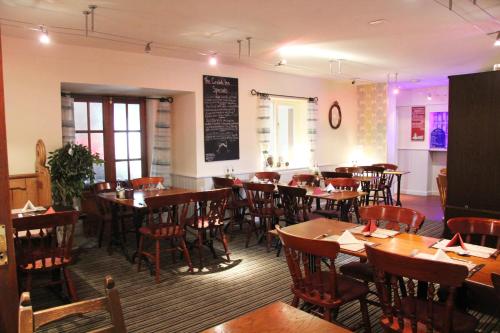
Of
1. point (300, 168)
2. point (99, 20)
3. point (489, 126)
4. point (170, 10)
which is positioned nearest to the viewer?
point (489, 126)

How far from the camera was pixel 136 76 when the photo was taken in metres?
5.73

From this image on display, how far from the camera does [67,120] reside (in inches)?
220

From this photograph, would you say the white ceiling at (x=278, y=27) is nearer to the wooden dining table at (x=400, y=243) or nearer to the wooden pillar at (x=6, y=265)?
the wooden dining table at (x=400, y=243)

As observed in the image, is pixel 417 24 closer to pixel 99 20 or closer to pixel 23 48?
pixel 99 20

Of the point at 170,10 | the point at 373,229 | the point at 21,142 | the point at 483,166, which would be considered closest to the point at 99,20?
the point at 170,10

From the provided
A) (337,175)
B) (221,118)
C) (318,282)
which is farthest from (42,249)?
(337,175)

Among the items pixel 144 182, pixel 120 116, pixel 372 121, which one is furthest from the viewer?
pixel 372 121

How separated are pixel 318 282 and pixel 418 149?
8.11 metres

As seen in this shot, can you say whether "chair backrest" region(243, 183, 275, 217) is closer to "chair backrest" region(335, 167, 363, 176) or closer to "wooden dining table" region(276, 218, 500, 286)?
"wooden dining table" region(276, 218, 500, 286)

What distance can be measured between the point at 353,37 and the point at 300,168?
3480 millimetres

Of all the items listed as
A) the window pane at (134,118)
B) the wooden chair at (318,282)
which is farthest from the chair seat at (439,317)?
the window pane at (134,118)

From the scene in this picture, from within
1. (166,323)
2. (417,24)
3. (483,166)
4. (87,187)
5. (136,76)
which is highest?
(417,24)

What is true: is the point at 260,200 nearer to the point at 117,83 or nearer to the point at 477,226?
the point at 117,83

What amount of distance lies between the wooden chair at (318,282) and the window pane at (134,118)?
190 inches
